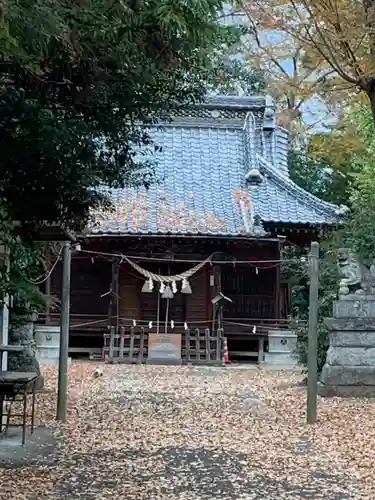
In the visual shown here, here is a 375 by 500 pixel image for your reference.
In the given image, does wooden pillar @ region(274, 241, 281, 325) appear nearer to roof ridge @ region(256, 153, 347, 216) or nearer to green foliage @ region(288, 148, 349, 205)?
roof ridge @ region(256, 153, 347, 216)

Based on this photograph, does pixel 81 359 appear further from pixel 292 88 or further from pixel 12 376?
pixel 292 88

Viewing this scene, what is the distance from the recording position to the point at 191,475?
5.93 m

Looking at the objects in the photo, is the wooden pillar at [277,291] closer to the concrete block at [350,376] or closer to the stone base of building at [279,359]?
the stone base of building at [279,359]

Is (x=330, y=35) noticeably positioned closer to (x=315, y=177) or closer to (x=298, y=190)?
(x=298, y=190)

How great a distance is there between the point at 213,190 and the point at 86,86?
529 inches

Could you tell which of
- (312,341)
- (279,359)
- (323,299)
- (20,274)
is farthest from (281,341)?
(20,274)

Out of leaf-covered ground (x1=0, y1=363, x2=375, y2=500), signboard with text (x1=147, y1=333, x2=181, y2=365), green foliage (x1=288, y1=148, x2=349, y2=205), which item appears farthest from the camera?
green foliage (x1=288, y1=148, x2=349, y2=205)

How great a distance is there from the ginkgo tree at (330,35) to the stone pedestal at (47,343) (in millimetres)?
11406

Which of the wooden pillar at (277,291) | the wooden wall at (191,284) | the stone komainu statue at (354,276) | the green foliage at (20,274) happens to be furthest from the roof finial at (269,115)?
the green foliage at (20,274)

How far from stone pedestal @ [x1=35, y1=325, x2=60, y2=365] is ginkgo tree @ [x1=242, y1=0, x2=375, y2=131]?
11.4 metres

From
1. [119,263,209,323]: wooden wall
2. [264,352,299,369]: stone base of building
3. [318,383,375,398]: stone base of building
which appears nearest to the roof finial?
[119,263,209,323]: wooden wall

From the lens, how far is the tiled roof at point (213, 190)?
16.1 meters

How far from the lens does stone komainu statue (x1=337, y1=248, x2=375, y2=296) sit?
10.6m

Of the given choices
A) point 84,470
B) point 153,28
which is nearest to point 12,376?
point 84,470
